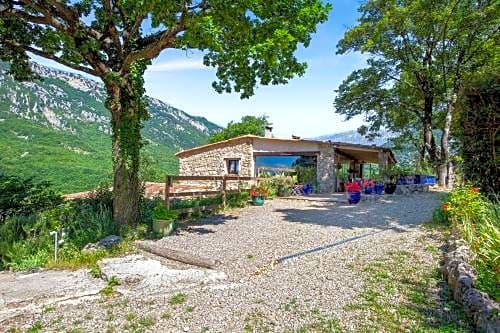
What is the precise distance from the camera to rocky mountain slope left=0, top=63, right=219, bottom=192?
32.1 metres

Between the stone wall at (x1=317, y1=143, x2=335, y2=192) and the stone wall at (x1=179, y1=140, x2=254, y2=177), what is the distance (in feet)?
12.5

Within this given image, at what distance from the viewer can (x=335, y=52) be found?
810 inches

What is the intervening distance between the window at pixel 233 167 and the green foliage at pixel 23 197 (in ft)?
35.5

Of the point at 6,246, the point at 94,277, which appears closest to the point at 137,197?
the point at 6,246

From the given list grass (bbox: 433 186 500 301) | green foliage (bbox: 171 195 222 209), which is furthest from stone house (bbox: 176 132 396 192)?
grass (bbox: 433 186 500 301)

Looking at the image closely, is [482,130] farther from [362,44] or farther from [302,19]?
[362,44]

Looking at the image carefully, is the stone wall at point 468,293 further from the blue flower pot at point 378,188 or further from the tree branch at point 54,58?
the blue flower pot at point 378,188

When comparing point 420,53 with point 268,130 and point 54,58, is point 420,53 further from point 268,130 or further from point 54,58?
point 54,58

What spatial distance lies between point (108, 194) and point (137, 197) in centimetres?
223

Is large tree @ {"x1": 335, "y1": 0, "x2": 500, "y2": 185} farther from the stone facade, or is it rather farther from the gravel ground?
the gravel ground

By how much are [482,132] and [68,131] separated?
64.0m

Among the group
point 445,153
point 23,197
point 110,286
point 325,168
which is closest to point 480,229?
point 110,286

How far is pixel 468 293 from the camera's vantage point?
3713mm

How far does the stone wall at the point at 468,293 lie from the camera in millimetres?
3164
